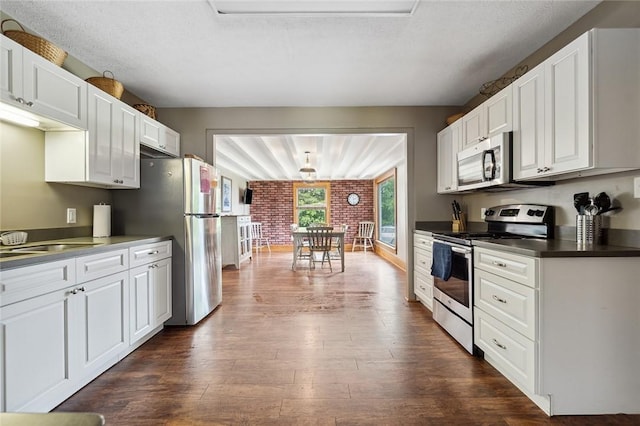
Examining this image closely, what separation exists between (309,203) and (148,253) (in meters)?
7.38

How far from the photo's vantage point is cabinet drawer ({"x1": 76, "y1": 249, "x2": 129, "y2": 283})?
1.79m

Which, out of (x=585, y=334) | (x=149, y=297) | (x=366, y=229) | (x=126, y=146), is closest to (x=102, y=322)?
(x=149, y=297)

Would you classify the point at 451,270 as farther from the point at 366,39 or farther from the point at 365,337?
the point at 366,39

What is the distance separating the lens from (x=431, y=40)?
2.24 metres

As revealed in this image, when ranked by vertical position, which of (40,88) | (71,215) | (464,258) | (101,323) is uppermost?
(40,88)

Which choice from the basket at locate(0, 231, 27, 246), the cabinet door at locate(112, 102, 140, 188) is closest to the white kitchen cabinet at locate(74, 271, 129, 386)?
the basket at locate(0, 231, 27, 246)

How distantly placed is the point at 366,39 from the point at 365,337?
7.68 ft

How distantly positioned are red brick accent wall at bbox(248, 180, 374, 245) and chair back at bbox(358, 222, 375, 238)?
38cm

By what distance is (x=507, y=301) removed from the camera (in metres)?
1.85

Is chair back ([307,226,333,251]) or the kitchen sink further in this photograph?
chair back ([307,226,333,251])

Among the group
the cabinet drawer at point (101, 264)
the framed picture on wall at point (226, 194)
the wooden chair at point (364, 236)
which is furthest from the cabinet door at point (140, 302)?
the wooden chair at point (364, 236)

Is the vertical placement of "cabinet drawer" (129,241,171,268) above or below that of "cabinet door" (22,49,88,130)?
below

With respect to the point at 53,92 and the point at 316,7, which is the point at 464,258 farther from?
the point at 53,92

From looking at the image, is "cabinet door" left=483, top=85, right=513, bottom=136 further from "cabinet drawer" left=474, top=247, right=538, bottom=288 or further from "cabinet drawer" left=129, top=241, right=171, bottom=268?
"cabinet drawer" left=129, top=241, right=171, bottom=268
